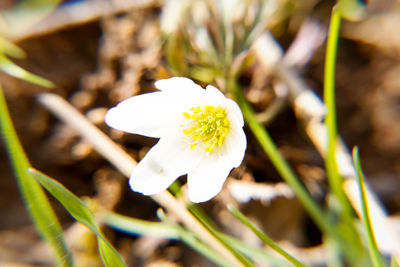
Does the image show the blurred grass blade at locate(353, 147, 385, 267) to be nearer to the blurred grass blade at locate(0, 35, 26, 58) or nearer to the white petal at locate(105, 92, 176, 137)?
the white petal at locate(105, 92, 176, 137)

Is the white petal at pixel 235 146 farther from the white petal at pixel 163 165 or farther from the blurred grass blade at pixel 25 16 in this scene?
the blurred grass blade at pixel 25 16

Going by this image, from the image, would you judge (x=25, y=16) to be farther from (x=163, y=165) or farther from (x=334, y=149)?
(x=334, y=149)

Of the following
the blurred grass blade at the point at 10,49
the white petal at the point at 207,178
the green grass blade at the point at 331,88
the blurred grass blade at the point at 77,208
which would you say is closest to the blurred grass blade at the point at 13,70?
the blurred grass blade at the point at 10,49

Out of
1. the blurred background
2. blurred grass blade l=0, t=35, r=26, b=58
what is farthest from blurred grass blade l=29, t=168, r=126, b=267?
blurred grass blade l=0, t=35, r=26, b=58

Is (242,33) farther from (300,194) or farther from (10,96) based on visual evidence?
(10,96)

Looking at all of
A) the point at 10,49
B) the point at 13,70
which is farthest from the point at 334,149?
the point at 10,49

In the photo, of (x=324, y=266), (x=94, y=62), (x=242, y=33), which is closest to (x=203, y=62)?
(x=242, y=33)
